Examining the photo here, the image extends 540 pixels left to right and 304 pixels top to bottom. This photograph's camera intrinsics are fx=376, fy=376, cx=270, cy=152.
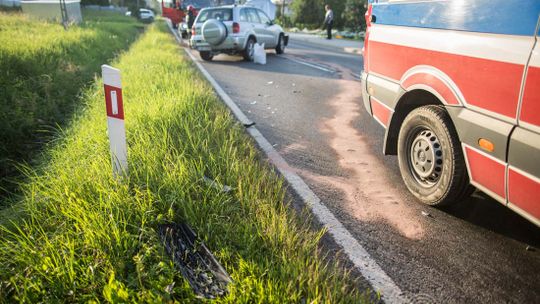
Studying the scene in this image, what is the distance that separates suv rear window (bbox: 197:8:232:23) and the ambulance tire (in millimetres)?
9981

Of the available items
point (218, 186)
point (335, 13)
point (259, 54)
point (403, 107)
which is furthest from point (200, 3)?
point (218, 186)

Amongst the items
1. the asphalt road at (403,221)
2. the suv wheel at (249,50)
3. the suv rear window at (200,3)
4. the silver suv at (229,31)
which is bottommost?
the asphalt road at (403,221)

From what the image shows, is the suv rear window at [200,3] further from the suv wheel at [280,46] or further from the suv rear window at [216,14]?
the suv rear window at [216,14]

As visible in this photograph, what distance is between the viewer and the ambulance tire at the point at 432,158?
294cm

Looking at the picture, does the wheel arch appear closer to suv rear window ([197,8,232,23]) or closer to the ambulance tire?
the ambulance tire

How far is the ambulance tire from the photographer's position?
9.63ft

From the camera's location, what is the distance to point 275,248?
240 cm

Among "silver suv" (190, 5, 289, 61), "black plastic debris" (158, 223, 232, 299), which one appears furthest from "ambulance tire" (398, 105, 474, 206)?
"silver suv" (190, 5, 289, 61)

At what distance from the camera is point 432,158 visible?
125 inches

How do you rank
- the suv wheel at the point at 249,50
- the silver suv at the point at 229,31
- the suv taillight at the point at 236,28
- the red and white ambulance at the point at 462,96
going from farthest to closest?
1. the suv wheel at the point at 249,50
2. the suv taillight at the point at 236,28
3. the silver suv at the point at 229,31
4. the red and white ambulance at the point at 462,96

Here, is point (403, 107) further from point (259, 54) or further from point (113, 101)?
point (259, 54)

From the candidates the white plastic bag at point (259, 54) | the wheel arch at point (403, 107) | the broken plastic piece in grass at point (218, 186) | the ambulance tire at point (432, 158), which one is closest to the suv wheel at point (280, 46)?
the white plastic bag at point (259, 54)

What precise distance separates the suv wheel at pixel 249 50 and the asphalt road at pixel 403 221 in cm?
676

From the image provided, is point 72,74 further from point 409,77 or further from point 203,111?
point 409,77
